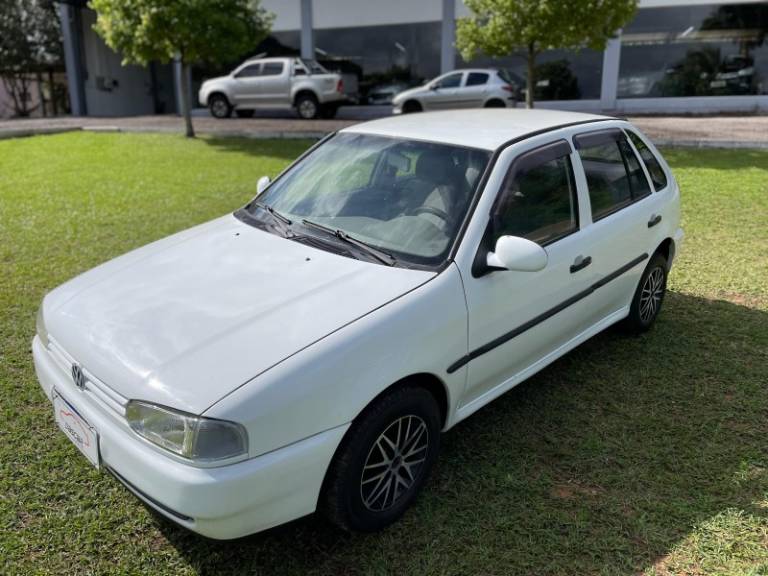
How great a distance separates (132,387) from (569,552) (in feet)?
6.17

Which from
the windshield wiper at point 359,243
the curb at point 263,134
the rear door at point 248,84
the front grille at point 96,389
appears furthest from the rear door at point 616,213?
the rear door at point 248,84

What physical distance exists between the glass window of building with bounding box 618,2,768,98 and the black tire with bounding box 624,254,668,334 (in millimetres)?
18807

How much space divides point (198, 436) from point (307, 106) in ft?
59.6

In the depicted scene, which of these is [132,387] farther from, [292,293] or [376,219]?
[376,219]

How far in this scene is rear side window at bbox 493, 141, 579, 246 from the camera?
3180 mm

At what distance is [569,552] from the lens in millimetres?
2664

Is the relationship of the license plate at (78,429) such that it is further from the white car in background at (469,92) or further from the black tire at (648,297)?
the white car in background at (469,92)

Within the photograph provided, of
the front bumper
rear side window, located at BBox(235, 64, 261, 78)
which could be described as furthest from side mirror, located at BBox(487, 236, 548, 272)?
rear side window, located at BBox(235, 64, 261, 78)

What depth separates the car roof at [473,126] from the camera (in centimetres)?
341

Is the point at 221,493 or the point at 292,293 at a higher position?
the point at 292,293

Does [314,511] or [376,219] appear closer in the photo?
[314,511]

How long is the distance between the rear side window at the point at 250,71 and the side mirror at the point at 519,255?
18205 mm

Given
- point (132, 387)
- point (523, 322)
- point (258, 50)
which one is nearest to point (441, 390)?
point (523, 322)

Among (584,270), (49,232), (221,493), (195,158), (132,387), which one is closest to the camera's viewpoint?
(221,493)
